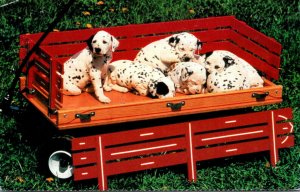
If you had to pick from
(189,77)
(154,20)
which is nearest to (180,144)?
(189,77)

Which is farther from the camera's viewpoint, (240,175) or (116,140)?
(240,175)

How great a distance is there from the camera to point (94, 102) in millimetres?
5375

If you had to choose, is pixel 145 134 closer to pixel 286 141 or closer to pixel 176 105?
pixel 176 105

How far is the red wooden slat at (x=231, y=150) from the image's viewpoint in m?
5.27

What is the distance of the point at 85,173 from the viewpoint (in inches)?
195

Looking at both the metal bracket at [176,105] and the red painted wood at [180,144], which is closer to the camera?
the red painted wood at [180,144]

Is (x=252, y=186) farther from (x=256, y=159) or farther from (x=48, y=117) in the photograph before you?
(x=48, y=117)

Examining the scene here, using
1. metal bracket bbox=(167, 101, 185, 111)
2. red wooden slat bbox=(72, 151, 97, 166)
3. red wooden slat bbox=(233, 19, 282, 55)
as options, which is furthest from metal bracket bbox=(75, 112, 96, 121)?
red wooden slat bbox=(233, 19, 282, 55)

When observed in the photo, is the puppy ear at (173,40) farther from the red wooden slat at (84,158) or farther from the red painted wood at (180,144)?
the red wooden slat at (84,158)

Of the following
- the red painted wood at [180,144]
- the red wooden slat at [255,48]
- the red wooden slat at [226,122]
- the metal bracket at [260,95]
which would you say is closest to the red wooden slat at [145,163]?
the red painted wood at [180,144]

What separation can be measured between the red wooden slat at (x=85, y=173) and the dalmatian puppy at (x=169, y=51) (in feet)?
3.69

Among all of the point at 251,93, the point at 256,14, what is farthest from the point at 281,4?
the point at 251,93

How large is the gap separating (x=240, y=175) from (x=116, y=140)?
100cm

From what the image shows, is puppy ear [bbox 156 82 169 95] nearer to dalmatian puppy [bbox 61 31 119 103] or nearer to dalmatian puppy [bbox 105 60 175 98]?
dalmatian puppy [bbox 105 60 175 98]
